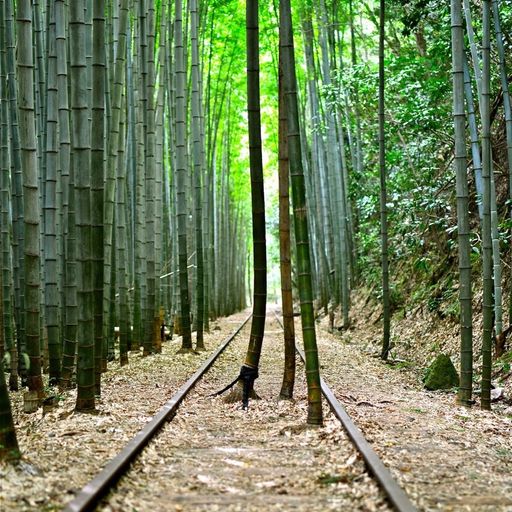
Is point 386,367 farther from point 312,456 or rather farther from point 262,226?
point 312,456

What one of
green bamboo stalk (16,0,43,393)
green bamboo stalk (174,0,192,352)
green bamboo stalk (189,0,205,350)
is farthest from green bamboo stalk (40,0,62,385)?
green bamboo stalk (189,0,205,350)

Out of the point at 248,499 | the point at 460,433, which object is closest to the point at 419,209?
the point at 460,433

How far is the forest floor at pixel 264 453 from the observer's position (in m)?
3.65

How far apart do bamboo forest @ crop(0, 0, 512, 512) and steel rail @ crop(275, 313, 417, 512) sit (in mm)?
21

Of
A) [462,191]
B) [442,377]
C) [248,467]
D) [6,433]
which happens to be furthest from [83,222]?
[442,377]

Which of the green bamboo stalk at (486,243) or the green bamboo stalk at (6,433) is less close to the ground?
the green bamboo stalk at (486,243)

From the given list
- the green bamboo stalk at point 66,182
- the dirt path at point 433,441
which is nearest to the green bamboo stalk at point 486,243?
the dirt path at point 433,441

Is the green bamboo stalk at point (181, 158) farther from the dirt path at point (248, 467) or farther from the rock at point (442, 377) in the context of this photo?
the dirt path at point (248, 467)

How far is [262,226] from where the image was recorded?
6.61 m

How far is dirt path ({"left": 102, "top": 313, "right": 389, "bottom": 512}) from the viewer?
11.9 feet

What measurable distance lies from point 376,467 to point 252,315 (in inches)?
111

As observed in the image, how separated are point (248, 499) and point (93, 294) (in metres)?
2.84

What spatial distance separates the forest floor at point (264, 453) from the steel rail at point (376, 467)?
0.07 metres

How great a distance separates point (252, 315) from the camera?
6.61 m
